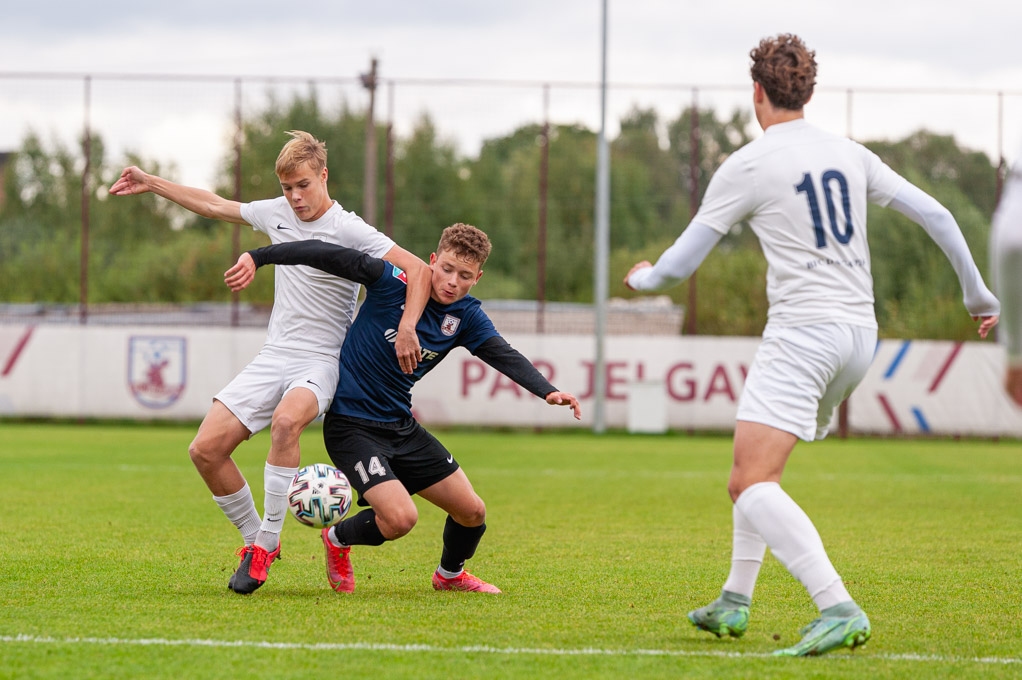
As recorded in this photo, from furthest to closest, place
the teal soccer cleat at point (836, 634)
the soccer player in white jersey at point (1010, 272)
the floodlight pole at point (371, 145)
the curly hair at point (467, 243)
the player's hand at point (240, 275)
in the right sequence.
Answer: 1. the floodlight pole at point (371, 145)
2. the curly hair at point (467, 243)
3. the player's hand at point (240, 275)
4. the teal soccer cleat at point (836, 634)
5. the soccer player in white jersey at point (1010, 272)

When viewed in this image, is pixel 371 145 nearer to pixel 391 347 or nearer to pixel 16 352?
pixel 16 352

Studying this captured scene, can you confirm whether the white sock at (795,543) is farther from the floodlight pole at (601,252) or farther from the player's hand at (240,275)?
the floodlight pole at (601,252)

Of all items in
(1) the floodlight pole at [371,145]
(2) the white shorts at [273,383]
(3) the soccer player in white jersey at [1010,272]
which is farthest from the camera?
(1) the floodlight pole at [371,145]

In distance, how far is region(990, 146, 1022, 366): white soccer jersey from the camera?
333 centimetres

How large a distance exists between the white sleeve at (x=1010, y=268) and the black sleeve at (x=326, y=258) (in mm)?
2977

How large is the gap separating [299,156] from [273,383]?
1.12m

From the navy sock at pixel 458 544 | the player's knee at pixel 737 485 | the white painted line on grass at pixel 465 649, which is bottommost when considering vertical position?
the white painted line on grass at pixel 465 649

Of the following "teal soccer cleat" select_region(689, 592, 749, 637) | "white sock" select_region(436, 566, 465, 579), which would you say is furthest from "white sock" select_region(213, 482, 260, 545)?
"teal soccer cleat" select_region(689, 592, 749, 637)

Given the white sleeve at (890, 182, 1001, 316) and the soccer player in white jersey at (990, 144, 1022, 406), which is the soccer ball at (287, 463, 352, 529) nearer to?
the white sleeve at (890, 182, 1001, 316)

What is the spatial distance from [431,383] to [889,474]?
28.9 ft

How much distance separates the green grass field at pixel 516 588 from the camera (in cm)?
435

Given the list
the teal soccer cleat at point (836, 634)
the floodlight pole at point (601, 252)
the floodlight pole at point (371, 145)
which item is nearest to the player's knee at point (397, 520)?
the teal soccer cleat at point (836, 634)

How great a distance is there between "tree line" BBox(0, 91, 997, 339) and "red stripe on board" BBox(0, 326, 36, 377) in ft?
12.1

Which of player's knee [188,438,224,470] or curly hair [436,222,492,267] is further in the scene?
player's knee [188,438,224,470]
